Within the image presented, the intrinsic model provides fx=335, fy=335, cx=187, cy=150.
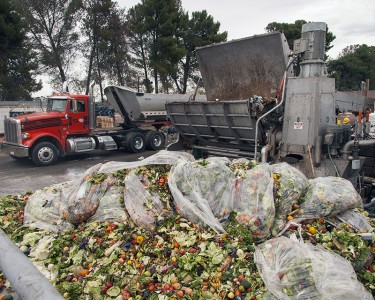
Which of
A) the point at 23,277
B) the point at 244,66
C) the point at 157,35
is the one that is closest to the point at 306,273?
the point at 23,277

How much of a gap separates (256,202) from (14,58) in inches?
893

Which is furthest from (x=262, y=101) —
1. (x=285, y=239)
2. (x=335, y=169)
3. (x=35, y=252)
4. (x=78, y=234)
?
(x=35, y=252)

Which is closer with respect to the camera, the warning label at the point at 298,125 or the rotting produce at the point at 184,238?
the rotting produce at the point at 184,238

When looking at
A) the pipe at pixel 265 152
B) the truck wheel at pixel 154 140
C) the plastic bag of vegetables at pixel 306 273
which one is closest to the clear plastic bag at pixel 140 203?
the plastic bag of vegetables at pixel 306 273

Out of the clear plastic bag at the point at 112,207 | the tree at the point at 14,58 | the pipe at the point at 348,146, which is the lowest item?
the clear plastic bag at the point at 112,207

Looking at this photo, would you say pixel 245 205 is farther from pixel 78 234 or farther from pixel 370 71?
pixel 370 71

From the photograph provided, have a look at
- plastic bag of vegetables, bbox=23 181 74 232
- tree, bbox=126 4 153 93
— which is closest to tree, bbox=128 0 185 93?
tree, bbox=126 4 153 93

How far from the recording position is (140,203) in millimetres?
3408

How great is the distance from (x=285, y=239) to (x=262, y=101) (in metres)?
3.07

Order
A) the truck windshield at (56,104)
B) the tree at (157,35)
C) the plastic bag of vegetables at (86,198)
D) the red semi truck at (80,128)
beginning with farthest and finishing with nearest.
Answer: the tree at (157,35), the truck windshield at (56,104), the red semi truck at (80,128), the plastic bag of vegetables at (86,198)

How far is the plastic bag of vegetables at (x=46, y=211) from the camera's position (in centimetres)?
370

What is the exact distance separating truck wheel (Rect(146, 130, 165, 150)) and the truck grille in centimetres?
445

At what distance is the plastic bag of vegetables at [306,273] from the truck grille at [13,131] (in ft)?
30.0

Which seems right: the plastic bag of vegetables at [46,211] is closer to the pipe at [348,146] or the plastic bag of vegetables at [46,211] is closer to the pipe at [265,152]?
the pipe at [265,152]
